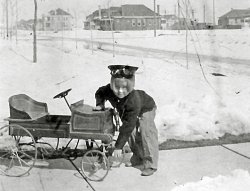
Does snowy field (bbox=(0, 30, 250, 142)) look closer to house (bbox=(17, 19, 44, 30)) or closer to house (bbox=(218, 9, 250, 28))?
house (bbox=(17, 19, 44, 30))

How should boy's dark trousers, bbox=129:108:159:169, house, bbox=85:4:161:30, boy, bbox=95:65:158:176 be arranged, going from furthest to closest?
house, bbox=85:4:161:30, boy's dark trousers, bbox=129:108:159:169, boy, bbox=95:65:158:176

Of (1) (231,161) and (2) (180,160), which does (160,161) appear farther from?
(1) (231,161)

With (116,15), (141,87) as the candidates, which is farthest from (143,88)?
(116,15)

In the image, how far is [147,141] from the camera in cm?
388

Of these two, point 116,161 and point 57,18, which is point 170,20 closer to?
point 57,18

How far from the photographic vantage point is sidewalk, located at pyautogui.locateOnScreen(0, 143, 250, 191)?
3.45 m

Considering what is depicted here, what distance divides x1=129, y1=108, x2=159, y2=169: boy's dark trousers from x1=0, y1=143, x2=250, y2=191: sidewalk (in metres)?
0.14

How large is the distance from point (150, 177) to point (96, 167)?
549mm

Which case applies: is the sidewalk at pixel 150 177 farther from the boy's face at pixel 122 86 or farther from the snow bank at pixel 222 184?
the boy's face at pixel 122 86

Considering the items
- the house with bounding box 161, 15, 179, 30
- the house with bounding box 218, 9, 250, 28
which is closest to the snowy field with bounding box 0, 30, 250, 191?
the house with bounding box 218, 9, 250, 28

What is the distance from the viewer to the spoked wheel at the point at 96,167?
11.8ft

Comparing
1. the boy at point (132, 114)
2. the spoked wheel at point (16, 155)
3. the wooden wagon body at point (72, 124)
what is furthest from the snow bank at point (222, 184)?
the spoked wheel at point (16, 155)

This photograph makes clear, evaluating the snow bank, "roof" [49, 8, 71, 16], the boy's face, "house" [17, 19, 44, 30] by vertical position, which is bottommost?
the snow bank

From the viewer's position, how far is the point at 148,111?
3.96 m
